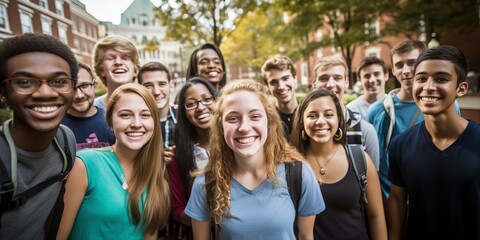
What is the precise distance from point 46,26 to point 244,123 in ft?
5.12

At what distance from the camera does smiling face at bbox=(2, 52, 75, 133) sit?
4.38ft

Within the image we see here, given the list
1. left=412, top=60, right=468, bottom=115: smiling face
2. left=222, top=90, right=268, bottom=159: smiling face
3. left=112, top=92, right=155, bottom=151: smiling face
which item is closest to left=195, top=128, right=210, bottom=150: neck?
left=112, top=92, right=155, bottom=151: smiling face

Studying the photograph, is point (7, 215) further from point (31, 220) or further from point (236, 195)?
point (236, 195)

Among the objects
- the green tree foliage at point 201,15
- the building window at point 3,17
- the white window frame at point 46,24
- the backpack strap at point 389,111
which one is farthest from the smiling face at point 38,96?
the green tree foliage at point 201,15

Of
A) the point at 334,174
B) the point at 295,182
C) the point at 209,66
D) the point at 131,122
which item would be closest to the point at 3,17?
the point at 131,122

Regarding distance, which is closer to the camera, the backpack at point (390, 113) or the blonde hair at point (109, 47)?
the backpack at point (390, 113)

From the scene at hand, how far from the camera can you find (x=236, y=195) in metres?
1.89

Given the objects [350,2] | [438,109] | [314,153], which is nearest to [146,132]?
[314,153]

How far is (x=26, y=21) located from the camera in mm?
1797

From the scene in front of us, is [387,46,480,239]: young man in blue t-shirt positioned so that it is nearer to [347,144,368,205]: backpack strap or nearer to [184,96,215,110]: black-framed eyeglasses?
[347,144,368,205]: backpack strap

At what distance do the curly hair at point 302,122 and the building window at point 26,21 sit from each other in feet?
7.03

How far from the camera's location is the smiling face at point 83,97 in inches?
105

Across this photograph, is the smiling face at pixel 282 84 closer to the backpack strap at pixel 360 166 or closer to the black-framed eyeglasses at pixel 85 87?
the backpack strap at pixel 360 166

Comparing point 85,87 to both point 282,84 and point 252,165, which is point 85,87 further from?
point 282,84
